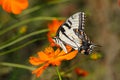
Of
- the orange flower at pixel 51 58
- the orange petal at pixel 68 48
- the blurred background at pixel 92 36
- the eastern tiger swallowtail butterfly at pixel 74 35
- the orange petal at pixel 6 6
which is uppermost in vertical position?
the orange petal at pixel 6 6

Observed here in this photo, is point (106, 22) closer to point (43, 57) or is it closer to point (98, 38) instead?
point (98, 38)

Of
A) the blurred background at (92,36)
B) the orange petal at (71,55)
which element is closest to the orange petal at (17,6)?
the blurred background at (92,36)

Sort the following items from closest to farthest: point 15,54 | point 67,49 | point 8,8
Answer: point 67,49 < point 8,8 < point 15,54

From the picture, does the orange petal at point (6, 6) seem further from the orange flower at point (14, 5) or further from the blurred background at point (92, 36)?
the blurred background at point (92, 36)

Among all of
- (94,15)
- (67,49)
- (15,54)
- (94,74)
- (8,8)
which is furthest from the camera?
(94,15)

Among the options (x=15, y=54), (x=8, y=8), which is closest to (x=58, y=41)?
(x=8, y=8)

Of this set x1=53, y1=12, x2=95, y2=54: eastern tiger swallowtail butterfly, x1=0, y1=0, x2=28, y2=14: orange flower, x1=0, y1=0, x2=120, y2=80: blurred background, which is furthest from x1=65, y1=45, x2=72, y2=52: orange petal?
x1=0, y1=0, x2=120, y2=80: blurred background
